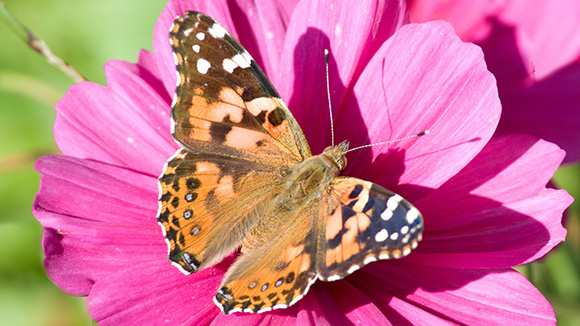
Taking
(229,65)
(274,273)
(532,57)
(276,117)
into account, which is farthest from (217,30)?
→ (532,57)

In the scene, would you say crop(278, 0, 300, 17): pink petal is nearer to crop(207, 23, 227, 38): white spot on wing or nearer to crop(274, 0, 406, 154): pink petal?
crop(274, 0, 406, 154): pink petal

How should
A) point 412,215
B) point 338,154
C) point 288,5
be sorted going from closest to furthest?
point 412,215, point 338,154, point 288,5

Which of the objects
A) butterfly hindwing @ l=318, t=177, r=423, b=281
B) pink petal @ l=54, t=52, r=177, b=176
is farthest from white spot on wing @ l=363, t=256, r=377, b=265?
pink petal @ l=54, t=52, r=177, b=176

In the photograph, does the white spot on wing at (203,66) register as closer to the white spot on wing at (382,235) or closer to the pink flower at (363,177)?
the pink flower at (363,177)

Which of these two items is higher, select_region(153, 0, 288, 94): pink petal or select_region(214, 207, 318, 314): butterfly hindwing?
select_region(153, 0, 288, 94): pink petal

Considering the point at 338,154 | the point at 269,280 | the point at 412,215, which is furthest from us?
the point at 338,154

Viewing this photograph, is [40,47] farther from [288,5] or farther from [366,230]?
[366,230]
